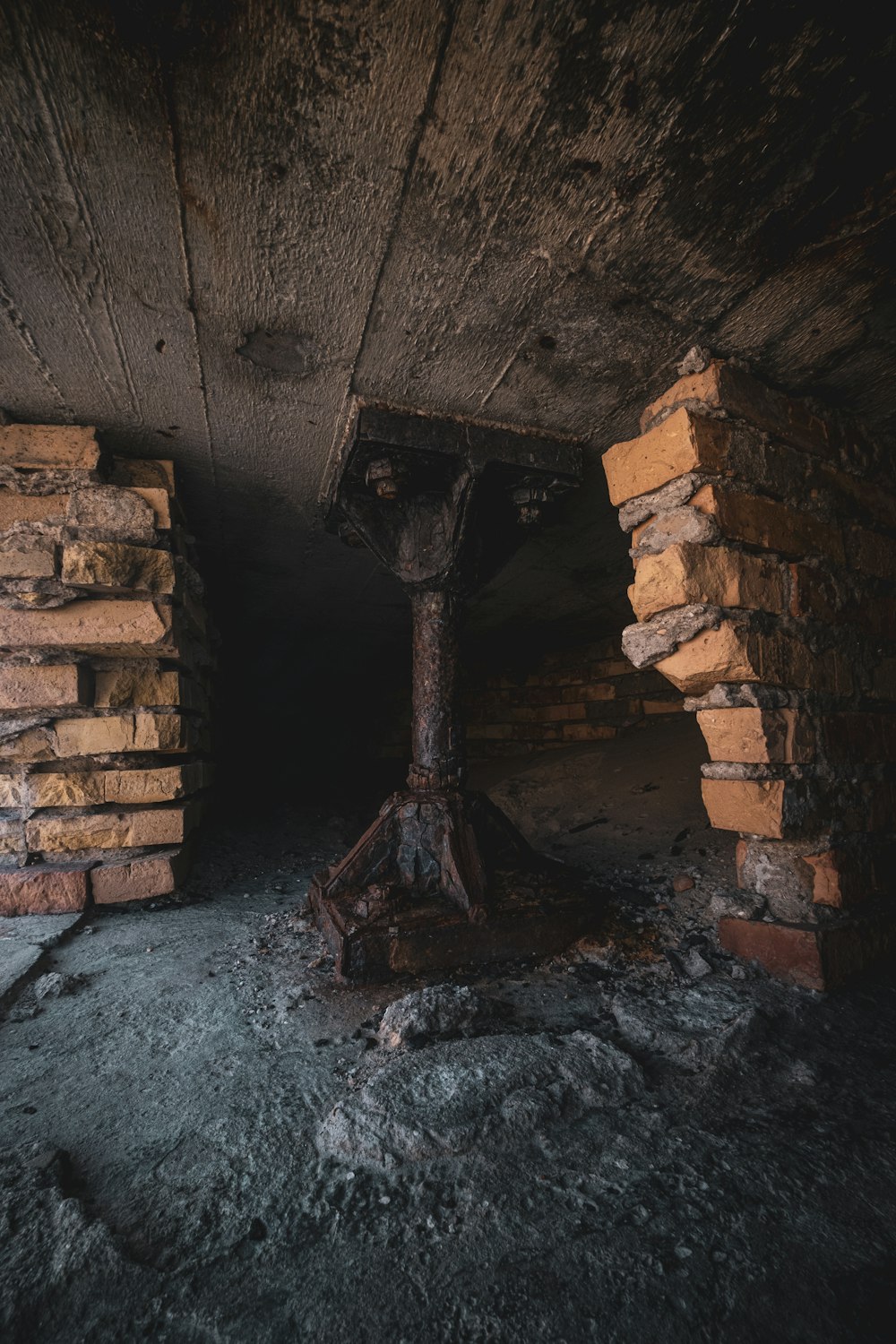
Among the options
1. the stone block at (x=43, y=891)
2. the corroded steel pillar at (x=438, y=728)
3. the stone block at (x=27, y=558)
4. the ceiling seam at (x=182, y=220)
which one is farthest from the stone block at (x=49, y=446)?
the stone block at (x=43, y=891)

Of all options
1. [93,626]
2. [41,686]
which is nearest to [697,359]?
[93,626]

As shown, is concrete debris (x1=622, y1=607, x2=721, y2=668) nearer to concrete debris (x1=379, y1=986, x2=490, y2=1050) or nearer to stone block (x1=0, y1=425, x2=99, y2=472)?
concrete debris (x1=379, y1=986, x2=490, y2=1050)

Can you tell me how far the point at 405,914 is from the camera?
2180 mm

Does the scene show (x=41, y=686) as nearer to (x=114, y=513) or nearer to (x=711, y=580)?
(x=114, y=513)

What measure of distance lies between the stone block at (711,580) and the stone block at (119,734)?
7.38 feet

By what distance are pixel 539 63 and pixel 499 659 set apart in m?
5.97

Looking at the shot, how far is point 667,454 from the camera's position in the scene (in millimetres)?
2076

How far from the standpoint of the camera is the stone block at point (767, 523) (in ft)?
6.52

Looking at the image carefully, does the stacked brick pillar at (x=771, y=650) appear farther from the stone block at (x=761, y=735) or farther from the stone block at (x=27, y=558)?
the stone block at (x=27, y=558)

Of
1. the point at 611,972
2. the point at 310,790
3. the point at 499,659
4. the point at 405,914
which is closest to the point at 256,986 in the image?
the point at 405,914

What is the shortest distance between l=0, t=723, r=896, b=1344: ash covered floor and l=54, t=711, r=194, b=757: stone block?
2.71ft

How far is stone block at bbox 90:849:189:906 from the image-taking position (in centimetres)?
255

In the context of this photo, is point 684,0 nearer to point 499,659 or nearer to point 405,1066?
point 405,1066

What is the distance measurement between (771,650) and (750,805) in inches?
21.5
